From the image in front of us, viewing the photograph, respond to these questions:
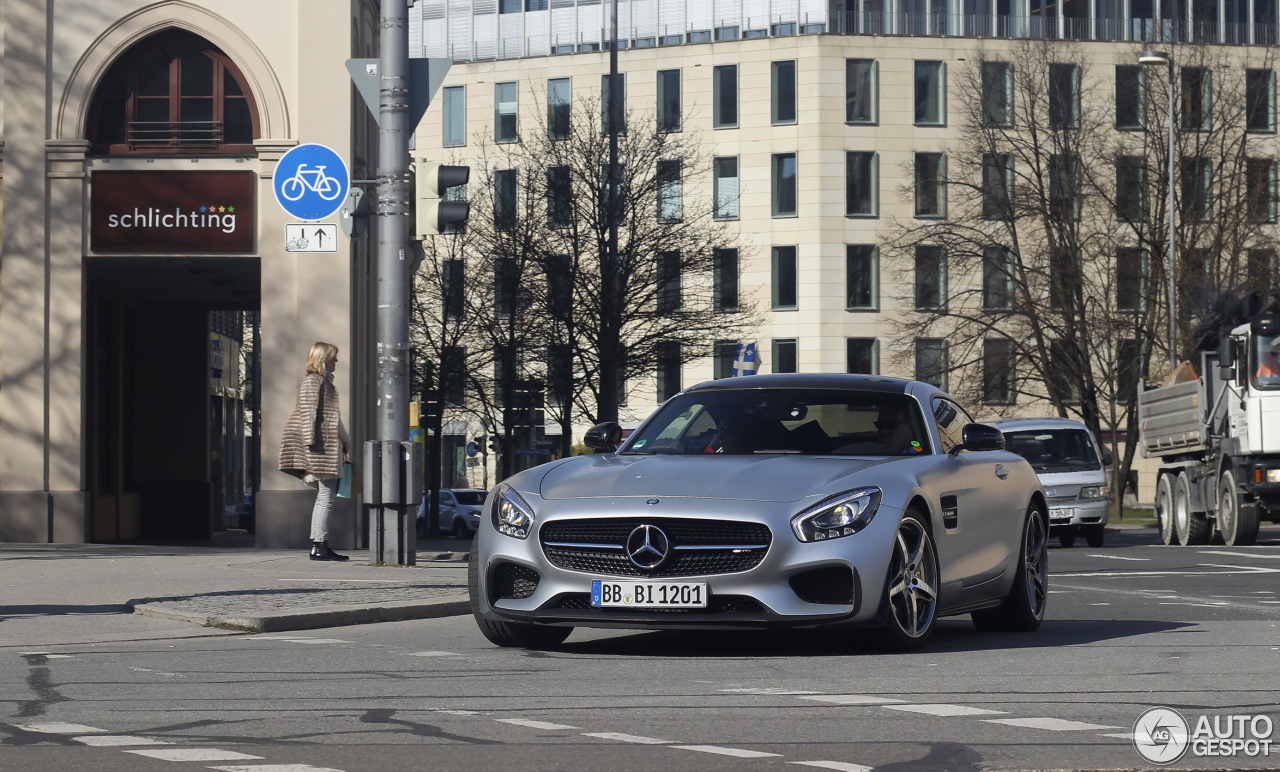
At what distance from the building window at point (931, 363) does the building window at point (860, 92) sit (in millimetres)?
12382

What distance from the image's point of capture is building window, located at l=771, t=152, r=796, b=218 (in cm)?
7106

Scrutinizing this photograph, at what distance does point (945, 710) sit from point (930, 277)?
194 ft

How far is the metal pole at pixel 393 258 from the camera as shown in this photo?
16719mm

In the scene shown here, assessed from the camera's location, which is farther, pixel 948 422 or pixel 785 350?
pixel 785 350

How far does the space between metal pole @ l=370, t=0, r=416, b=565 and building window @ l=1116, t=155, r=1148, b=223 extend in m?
35.6

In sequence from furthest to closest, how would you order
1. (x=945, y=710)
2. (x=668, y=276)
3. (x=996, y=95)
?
(x=996, y=95) → (x=668, y=276) → (x=945, y=710)

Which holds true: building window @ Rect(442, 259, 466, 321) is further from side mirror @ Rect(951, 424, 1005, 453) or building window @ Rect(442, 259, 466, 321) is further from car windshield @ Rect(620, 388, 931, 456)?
side mirror @ Rect(951, 424, 1005, 453)

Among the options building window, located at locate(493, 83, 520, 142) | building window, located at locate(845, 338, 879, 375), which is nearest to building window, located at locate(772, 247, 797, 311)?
building window, located at locate(845, 338, 879, 375)

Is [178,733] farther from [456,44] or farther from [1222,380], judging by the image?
[456,44]

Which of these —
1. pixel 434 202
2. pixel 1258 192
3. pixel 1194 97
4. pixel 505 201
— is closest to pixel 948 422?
pixel 434 202

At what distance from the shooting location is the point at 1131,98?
53.3 meters

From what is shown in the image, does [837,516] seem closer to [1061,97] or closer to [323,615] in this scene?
[323,615]

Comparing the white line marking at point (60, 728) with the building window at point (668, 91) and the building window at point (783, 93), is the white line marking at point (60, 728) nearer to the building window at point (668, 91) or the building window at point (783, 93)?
the building window at point (783, 93)

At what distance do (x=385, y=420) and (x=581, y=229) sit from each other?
26.3 m
